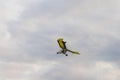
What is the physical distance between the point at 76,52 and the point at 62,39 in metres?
15.3

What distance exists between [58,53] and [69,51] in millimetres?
6440

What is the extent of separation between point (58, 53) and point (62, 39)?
23.1ft

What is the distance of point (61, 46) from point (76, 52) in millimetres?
12572

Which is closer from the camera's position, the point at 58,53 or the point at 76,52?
the point at 58,53

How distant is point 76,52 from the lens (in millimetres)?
163500

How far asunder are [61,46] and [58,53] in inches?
169

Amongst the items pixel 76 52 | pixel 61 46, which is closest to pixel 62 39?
pixel 61 46

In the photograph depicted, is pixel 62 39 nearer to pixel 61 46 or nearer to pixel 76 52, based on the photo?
pixel 61 46

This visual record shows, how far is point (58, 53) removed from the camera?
15200 cm

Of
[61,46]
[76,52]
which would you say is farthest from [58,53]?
[76,52]

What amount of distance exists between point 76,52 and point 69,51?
904cm

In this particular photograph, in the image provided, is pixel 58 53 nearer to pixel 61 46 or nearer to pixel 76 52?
pixel 61 46

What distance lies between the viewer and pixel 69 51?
155 metres

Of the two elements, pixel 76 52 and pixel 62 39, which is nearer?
pixel 62 39
